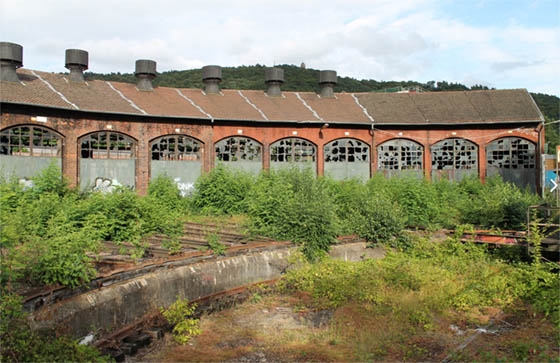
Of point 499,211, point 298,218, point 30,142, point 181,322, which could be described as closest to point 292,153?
point 499,211

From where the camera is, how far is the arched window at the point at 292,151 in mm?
24516

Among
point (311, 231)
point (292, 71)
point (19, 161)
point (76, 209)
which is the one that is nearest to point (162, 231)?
point (76, 209)

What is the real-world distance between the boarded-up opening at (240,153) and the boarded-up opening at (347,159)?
385 cm

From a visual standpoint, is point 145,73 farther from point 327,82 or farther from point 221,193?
point 327,82

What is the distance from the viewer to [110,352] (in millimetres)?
7000

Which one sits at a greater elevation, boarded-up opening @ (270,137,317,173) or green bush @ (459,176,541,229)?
boarded-up opening @ (270,137,317,173)

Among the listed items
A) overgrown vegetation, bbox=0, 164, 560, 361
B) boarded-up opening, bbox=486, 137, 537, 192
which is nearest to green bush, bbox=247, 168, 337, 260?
overgrown vegetation, bbox=0, 164, 560, 361

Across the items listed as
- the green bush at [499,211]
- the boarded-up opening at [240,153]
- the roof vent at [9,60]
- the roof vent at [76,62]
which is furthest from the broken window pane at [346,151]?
the roof vent at [9,60]

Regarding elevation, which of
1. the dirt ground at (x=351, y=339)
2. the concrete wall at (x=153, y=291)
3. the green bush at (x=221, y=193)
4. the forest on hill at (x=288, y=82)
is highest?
the forest on hill at (x=288, y=82)

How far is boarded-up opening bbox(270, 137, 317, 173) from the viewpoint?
24.5 meters

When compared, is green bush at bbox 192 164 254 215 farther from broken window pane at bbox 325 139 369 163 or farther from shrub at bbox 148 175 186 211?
broken window pane at bbox 325 139 369 163

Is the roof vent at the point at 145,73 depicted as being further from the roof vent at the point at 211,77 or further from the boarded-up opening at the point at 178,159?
the boarded-up opening at the point at 178,159

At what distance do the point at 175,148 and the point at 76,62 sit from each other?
6244 millimetres

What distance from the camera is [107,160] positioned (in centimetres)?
2091
